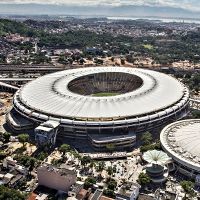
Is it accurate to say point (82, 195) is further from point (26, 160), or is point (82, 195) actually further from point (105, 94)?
point (105, 94)

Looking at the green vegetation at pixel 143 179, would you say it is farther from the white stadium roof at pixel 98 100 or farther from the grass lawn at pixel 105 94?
the grass lawn at pixel 105 94

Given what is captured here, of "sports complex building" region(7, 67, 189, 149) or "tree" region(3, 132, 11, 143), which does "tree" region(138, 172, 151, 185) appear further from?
"tree" region(3, 132, 11, 143)

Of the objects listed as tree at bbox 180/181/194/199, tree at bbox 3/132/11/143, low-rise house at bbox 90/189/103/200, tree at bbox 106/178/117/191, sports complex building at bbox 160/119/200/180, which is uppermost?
sports complex building at bbox 160/119/200/180

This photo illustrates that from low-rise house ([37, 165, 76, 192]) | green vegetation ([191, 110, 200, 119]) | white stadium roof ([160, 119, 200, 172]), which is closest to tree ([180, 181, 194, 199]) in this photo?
white stadium roof ([160, 119, 200, 172])

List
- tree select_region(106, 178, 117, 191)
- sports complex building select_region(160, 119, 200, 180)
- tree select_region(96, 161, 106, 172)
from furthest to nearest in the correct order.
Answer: tree select_region(96, 161, 106, 172) < sports complex building select_region(160, 119, 200, 180) < tree select_region(106, 178, 117, 191)

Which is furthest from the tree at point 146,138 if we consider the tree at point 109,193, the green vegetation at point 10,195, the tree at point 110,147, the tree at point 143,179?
the green vegetation at point 10,195

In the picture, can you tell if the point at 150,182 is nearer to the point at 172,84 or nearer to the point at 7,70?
the point at 172,84
